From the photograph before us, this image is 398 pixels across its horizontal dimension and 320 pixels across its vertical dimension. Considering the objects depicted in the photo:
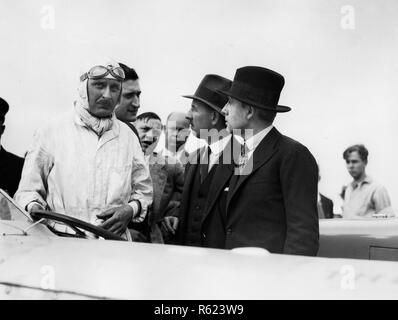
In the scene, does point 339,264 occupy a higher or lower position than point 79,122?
lower

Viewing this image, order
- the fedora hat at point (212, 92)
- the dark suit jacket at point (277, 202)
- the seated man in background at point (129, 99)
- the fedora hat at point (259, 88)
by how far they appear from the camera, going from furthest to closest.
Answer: the seated man in background at point (129, 99) < the fedora hat at point (212, 92) < the fedora hat at point (259, 88) < the dark suit jacket at point (277, 202)

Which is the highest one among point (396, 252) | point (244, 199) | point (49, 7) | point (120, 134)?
point (49, 7)

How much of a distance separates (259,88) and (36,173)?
1205 millimetres

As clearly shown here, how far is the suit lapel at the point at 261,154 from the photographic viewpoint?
3293 millimetres

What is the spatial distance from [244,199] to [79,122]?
1.02 meters

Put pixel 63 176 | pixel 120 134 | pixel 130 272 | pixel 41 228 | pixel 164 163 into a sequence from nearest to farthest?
1. pixel 130 272
2. pixel 41 228
3. pixel 63 176
4. pixel 120 134
5. pixel 164 163

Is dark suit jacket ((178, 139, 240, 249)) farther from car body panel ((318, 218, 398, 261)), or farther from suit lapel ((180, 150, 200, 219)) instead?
car body panel ((318, 218, 398, 261))

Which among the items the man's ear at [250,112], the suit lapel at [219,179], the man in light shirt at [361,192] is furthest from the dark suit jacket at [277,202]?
the man in light shirt at [361,192]

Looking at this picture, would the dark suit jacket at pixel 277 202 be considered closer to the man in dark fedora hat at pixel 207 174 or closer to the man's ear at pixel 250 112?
the man's ear at pixel 250 112

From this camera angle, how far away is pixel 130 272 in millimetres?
2082

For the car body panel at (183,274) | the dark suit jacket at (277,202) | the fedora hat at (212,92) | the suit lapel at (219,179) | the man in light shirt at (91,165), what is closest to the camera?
the car body panel at (183,274)

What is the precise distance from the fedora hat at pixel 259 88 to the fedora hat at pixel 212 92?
87cm

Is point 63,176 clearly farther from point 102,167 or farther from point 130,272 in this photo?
point 130,272
